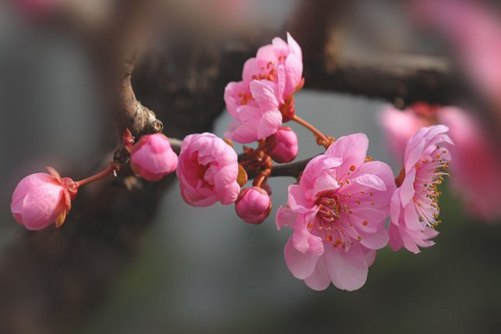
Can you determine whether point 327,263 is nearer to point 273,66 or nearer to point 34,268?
point 273,66

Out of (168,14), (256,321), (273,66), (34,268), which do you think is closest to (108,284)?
(34,268)

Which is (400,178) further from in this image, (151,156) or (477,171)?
(477,171)

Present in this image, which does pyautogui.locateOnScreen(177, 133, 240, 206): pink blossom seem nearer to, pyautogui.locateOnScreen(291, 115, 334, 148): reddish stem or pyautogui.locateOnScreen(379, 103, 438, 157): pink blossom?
pyautogui.locateOnScreen(291, 115, 334, 148): reddish stem

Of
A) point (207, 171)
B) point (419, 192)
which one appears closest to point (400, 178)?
point (419, 192)

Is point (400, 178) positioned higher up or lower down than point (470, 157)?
higher up

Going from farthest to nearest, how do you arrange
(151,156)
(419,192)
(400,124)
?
(400,124) < (419,192) < (151,156)

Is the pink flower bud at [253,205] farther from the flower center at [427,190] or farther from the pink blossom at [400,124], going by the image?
the pink blossom at [400,124]

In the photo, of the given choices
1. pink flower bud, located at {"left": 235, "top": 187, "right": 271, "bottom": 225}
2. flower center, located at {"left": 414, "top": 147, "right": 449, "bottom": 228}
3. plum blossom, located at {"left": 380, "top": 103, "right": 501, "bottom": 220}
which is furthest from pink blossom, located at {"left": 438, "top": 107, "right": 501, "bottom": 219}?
pink flower bud, located at {"left": 235, "top": 187, "right": 271, "bottom": 225}
